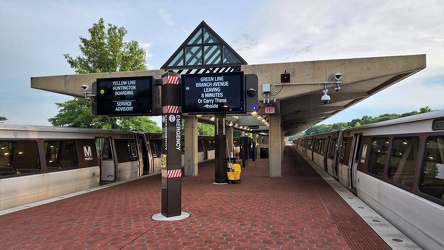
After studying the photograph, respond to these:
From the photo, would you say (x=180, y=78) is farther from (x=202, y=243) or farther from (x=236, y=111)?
(x=202, y=243)

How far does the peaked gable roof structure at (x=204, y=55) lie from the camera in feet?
43.1

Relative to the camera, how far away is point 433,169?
5.12 metres

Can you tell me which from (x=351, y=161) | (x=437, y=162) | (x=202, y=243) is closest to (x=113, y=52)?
(x=351, y=161)

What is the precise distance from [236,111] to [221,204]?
2834 mm

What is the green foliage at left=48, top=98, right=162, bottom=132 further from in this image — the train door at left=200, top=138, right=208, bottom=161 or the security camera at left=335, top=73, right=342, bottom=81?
the security camera at left=335, top=73, right=342, bottom=81

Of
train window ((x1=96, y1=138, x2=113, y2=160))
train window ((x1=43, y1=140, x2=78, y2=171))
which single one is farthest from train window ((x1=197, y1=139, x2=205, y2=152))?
train window ((x1=43, y1=140, x2=78, y2=171))

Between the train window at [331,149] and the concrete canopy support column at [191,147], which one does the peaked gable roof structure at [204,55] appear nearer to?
the concrete canopy support column at [191,147]

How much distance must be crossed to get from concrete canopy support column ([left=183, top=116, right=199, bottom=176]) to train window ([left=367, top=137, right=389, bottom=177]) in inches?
381

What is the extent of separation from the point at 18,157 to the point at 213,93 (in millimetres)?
6122

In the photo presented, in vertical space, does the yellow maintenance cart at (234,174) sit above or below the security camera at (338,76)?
below

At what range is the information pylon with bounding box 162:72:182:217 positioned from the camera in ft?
25.5

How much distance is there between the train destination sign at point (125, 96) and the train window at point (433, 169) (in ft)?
21.7

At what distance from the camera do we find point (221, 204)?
909cm

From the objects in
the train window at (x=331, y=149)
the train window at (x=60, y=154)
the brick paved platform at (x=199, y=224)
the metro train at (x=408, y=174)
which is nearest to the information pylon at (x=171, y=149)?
the brick paved platform at (x=199, y=224)
